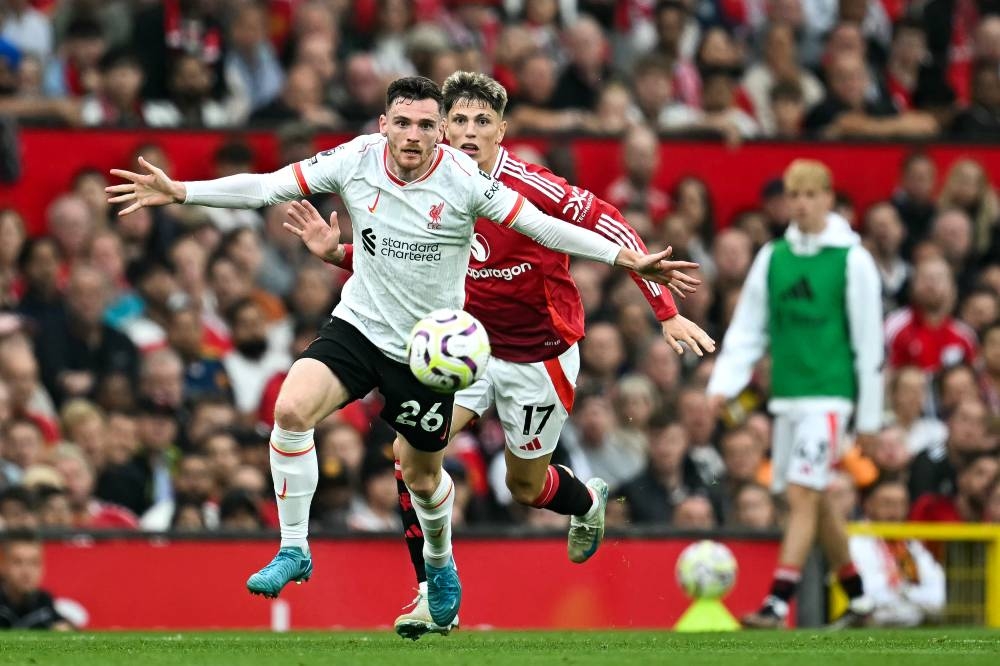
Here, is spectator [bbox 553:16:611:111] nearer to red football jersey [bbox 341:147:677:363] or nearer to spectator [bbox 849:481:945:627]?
spectator [bbox 849:481:945:627]

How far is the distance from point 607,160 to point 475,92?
6.06 metres

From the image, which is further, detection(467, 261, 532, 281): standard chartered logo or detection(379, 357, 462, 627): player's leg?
detection(467, 261, 532, 281): standard chartered logo

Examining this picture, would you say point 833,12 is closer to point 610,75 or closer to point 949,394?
point 610,75

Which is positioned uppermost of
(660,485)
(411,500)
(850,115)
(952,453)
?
(850,115)

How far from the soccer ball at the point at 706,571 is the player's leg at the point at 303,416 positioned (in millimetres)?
3251

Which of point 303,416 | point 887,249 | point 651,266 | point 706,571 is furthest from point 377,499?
point 887,249

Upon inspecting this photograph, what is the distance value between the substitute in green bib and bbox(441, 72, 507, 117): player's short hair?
9.12 feet

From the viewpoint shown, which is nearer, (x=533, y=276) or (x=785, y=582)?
(x=533, y=276)

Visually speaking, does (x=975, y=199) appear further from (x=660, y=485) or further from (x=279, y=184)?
(x=279, y=184)

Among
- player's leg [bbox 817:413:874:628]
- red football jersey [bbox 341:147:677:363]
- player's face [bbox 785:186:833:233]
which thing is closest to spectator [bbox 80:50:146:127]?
player's face [bbox 785:186:833:233]

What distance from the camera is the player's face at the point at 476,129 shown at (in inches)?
426

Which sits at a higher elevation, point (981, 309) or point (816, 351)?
point (981, 309)

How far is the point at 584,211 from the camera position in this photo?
10727 millimetres

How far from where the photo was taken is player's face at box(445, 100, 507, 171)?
10.8m
